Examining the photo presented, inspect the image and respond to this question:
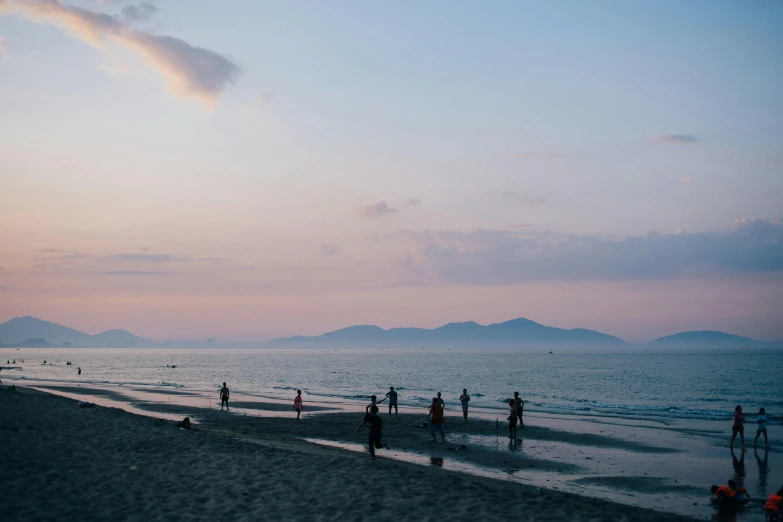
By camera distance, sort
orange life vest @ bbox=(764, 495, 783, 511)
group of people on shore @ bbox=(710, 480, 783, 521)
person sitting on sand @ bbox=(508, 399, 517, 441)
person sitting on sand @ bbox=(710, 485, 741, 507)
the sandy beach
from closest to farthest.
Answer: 1. the sandy beach
2. orange life vest @ bbox=(764, 495, 783, 511)
3. group of people on shore @ bbox=(710, 480, 783, 521)
4. person sitting on sand @ bbox=(710, 485, 741, 507)
5. person sitting on sand @ bbox=(508, 399, 517, 441)

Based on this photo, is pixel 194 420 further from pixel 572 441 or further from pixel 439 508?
pixel 439 508

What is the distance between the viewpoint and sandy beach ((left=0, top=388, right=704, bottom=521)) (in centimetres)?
1115

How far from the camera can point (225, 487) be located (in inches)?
507

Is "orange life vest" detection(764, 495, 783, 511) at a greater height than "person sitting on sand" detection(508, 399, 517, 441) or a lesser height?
greater

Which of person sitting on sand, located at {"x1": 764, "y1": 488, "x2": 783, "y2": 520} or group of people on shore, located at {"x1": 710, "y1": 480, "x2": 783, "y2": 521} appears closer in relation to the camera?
person sitting on sand, located at {"x1": 764, "y1": 488, "x2": 783, "y2": 520}

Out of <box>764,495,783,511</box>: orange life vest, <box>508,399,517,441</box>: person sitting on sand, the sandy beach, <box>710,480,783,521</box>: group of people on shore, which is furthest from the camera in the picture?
<box>508,399,517,441</box>: person sitting on sand

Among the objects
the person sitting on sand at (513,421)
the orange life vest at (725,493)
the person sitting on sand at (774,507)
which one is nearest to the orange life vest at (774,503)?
the person sitting on sand at (774,507)

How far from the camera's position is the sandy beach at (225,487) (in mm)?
11148

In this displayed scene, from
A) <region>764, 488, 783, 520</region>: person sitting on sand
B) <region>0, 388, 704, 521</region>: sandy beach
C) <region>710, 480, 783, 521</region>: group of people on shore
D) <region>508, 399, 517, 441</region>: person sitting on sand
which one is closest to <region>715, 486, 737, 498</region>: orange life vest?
<region>710, 480, 783, 521</region>: group of people on shore

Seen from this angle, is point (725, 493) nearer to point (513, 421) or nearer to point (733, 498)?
point (733, 498)

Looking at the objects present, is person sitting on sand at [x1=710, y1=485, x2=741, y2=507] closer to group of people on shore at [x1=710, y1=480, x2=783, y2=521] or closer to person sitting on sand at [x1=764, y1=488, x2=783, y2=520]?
group of people on shore at [x1=710, y1=480, x2=783, y2=521]

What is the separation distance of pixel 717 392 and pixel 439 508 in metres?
62.0

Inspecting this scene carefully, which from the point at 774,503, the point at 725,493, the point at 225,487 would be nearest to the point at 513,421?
the point at 725,493

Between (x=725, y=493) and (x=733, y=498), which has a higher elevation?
(x=725, y=493)
